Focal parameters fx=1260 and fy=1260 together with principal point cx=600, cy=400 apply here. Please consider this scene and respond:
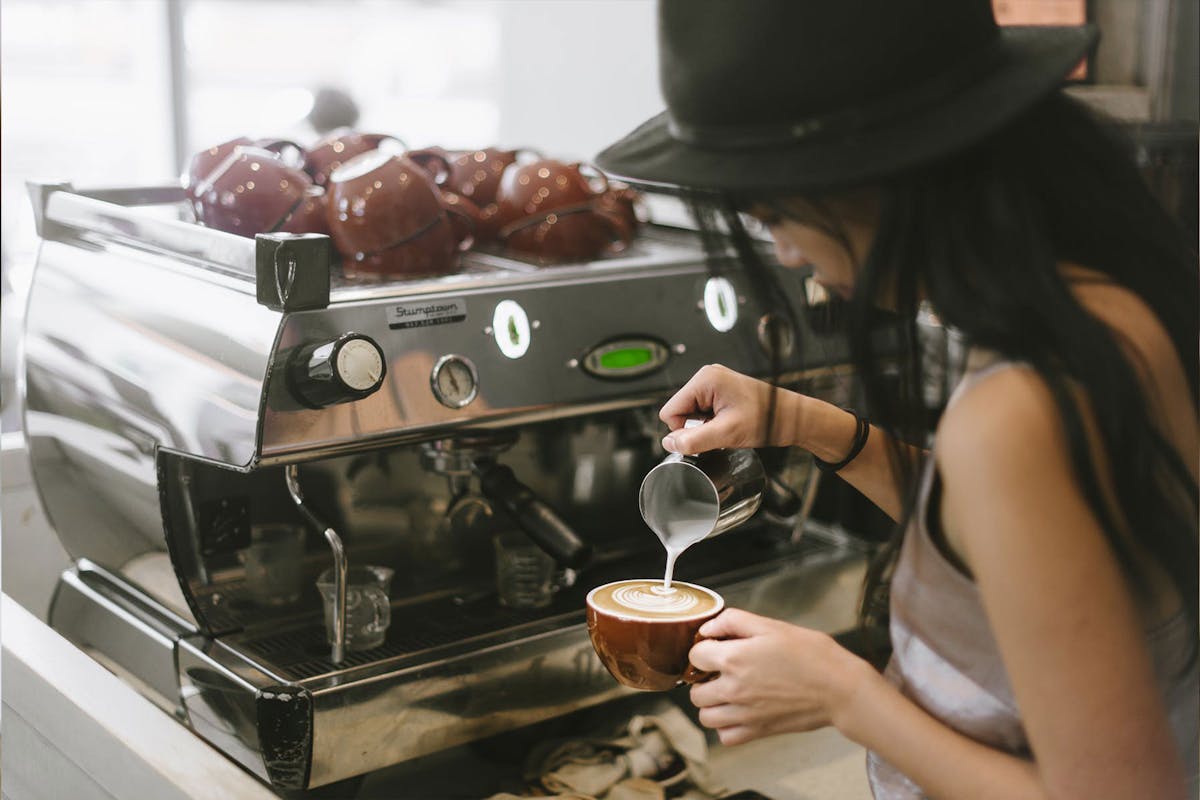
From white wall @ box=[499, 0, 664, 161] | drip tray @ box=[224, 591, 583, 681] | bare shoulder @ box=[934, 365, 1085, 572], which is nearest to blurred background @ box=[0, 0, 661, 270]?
white wall @ box=[499, 0, 664, 161]

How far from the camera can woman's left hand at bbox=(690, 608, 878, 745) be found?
2.53ft

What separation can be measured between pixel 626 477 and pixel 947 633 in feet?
2.21

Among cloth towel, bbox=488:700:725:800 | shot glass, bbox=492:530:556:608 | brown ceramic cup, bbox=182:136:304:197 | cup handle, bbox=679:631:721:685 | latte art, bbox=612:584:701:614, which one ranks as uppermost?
brown ceramic cup, bbox=182:136:304:197

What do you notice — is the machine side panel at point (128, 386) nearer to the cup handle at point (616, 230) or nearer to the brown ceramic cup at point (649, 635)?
the brown ceramic cup at point (649, 635)

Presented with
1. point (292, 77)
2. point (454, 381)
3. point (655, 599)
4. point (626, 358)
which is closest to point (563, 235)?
point (626, 358)

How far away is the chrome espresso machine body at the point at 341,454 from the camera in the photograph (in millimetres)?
1053

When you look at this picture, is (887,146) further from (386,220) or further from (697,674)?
(386,220)

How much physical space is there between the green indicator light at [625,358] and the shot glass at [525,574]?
0.20 m

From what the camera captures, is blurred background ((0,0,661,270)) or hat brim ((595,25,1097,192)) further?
blurred background ((0,0,661,270))

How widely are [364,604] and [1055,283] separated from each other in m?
0.74

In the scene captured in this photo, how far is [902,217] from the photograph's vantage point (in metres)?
0.67

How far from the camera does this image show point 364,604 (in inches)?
46.6

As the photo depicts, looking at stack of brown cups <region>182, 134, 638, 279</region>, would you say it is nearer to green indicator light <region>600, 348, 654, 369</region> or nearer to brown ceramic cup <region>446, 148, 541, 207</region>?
brown ceramic cup <region>446, 148, 541, 207</region>

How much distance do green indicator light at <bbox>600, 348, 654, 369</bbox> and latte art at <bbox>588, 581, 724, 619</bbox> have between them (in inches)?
12.4
